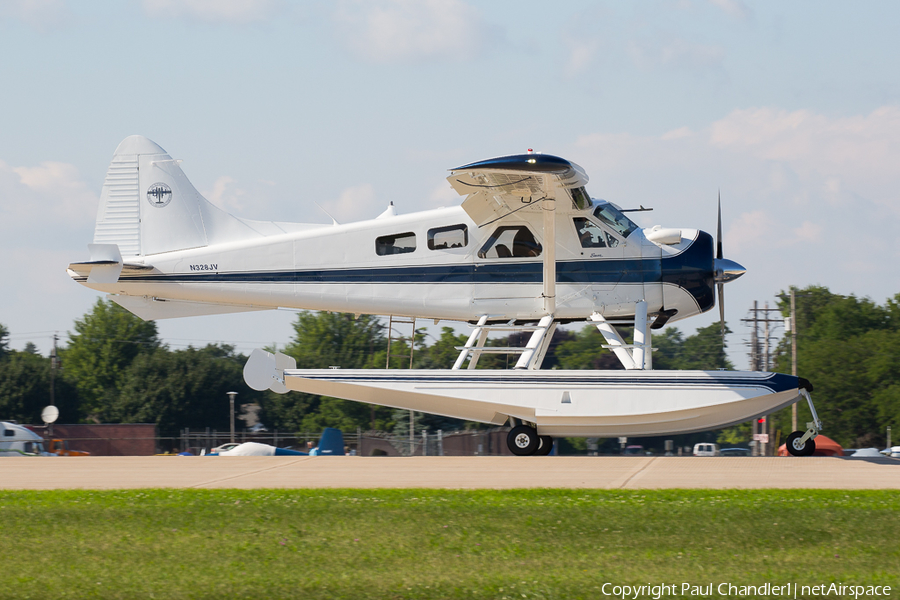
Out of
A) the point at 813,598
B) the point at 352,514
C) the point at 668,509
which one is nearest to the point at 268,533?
the point at 352,514

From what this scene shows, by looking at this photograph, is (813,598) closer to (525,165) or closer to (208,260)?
(525,165)

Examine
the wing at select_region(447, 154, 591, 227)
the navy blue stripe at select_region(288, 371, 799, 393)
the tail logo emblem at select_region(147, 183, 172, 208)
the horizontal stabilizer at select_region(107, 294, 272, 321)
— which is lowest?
the navy blue stripe at select_region(288, 371, 799, 393)

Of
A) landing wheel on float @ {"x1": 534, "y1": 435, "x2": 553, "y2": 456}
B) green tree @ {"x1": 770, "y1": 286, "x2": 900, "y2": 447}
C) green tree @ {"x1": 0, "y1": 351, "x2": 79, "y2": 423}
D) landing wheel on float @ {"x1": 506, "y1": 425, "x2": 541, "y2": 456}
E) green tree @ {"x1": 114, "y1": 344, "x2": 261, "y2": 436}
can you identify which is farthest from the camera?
green tree @ {"x1": 114, "y1": 344, "x2": 261, "y2": 436}

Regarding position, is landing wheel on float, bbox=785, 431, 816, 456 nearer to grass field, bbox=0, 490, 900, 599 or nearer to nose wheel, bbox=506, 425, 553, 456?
nose wheel, bbox=506, 425, 553, 456

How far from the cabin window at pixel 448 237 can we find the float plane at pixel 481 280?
2 cm

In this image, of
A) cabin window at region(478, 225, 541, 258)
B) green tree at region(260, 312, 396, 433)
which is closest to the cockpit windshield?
cabin window at region(478, 225, 541, 258)

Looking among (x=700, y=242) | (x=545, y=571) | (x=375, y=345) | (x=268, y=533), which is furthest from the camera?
(x=375, y=345)

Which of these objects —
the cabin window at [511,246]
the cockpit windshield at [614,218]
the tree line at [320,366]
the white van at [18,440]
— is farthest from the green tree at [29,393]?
the cockpit windshield at [614,218]

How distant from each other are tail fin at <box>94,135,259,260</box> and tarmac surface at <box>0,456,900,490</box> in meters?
3.74

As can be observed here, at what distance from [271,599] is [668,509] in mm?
3279

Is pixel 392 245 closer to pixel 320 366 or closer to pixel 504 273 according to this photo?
pixel 504 273

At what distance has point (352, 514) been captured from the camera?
709cm

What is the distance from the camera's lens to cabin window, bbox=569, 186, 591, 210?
1265 cm

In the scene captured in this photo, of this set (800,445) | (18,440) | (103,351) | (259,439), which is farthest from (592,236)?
(103,351)
